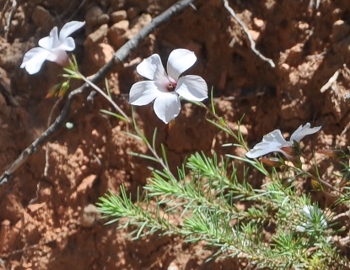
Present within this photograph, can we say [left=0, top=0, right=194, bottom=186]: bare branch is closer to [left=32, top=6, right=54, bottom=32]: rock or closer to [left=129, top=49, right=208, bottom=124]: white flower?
[left=32, top=6, right=54, bottom=32]: rock

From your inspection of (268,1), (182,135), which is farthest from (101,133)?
(268,1)

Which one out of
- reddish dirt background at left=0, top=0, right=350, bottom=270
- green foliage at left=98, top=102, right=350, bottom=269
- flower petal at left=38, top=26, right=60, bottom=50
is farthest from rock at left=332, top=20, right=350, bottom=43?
flower petal at left=38, top=26, right=60, bottom=50

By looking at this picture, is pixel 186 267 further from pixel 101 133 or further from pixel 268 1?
pixel 268 1

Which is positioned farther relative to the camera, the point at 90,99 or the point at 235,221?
the point at 90,99

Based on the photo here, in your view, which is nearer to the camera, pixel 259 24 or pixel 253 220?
pixel 253 220

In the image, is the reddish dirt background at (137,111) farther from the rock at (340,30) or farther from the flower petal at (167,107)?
the flower petal at (167,107)

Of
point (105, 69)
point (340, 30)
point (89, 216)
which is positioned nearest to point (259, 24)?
point (340, 30)

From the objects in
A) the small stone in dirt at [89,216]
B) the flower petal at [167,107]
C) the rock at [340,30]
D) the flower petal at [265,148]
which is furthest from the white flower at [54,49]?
the rock at [340,30]

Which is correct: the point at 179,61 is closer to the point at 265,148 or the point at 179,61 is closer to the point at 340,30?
the point at 265,148
